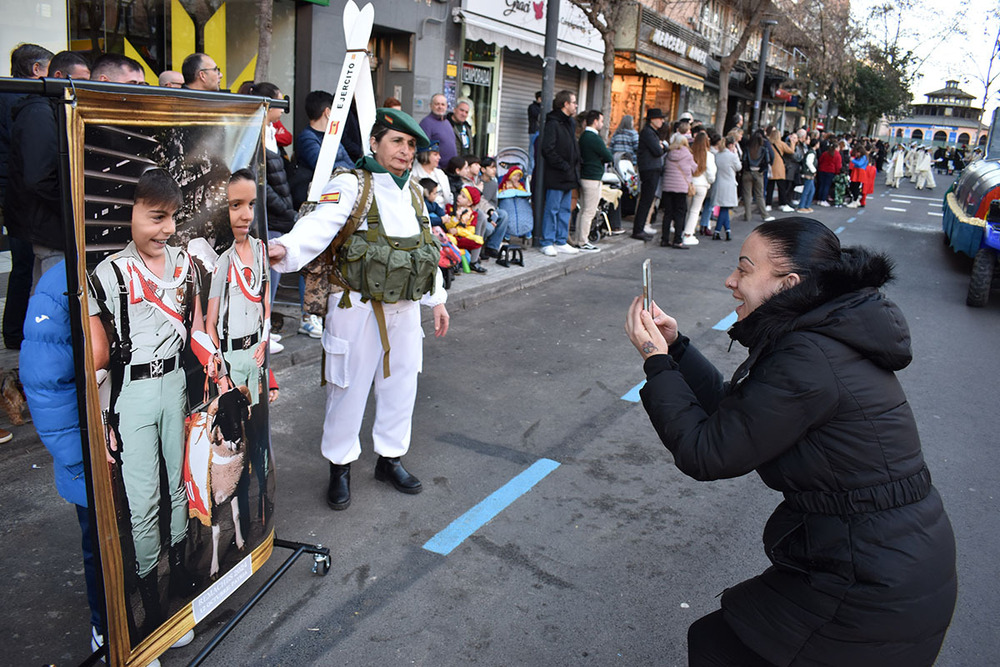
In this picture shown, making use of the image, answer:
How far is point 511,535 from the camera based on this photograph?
12.9 feet

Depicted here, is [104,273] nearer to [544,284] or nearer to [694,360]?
[694,360]

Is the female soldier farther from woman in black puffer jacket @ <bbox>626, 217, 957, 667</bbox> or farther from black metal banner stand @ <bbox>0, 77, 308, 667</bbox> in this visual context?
woman in black puffer jacket @ <bbox>626, 217, 957, 667</bbox>

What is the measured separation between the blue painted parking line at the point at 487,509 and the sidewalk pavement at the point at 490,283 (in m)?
2.42

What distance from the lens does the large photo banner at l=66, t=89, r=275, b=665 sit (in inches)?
85.1

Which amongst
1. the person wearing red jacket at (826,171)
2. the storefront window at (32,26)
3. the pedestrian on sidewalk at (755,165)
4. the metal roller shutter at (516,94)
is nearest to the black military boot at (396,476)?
the storefront window at (32,26)

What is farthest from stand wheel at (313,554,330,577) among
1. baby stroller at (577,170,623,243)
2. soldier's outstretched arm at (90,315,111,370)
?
baby stroller at (577,170,623,243)

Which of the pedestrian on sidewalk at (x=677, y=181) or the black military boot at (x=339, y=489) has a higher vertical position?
the pedestrian on sidewalk at (x=677, y=181)

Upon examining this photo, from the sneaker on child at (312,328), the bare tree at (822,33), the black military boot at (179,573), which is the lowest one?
the sneaker on child at (312,328)

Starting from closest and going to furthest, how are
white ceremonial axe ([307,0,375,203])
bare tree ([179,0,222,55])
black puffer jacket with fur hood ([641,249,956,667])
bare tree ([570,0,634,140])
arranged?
black puffer jacket with fur hood ([641,249,956,667]), white ceremonial axe ([307,0,375,203]), bare tree ([179,0,222,55]), bare tree ([570,0,634,140])

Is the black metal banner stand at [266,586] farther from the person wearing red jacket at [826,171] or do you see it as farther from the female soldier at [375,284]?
the person wearing red jacket at [826,171]

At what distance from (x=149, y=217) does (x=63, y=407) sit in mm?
613

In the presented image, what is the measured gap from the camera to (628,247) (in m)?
13.0

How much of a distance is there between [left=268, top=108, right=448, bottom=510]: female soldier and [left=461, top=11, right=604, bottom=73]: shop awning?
1171 cm

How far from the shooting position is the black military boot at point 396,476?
169 inches
